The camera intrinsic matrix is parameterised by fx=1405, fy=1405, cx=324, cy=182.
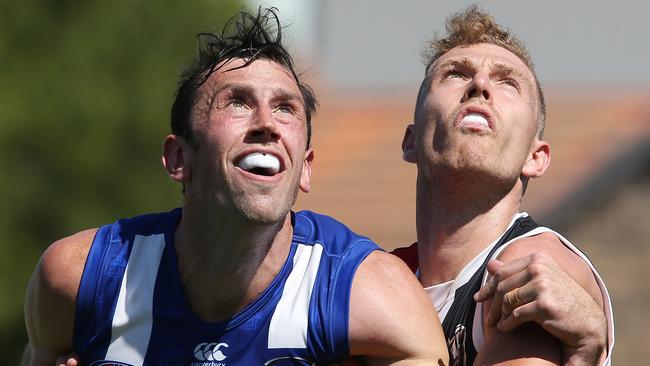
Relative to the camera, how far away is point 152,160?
44.7ft

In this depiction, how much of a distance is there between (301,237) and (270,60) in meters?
0.73

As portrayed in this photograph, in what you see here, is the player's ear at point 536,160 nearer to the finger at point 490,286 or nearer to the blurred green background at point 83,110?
the finger at point 490,286

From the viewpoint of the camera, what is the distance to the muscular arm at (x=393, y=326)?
5.27 m

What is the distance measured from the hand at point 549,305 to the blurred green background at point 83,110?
8.39 meters

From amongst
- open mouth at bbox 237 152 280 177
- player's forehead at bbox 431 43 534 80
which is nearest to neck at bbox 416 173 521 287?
player's forehead at bbox 431 43 534 80

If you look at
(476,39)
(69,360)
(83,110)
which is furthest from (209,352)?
Answer: (83,110)

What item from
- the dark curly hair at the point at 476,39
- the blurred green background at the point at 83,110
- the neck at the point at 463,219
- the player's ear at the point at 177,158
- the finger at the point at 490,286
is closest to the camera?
the finger at the point at 490,286

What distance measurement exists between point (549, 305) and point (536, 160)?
4.21ft

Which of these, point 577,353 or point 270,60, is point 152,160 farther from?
point 577,353

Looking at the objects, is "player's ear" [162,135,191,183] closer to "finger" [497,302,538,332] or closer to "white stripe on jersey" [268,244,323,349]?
"white stripe on jersey" [268,244,323,349]

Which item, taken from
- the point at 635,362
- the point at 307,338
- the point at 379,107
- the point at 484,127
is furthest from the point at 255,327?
the point at 379,107

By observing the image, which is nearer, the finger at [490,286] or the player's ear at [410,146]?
the finger at [490,286]

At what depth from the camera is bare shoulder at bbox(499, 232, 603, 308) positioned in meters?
5.31

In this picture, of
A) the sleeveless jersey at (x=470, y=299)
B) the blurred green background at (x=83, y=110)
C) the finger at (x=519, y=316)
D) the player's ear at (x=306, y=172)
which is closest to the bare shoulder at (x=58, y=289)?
the player's ear at (x=306, y=172)
